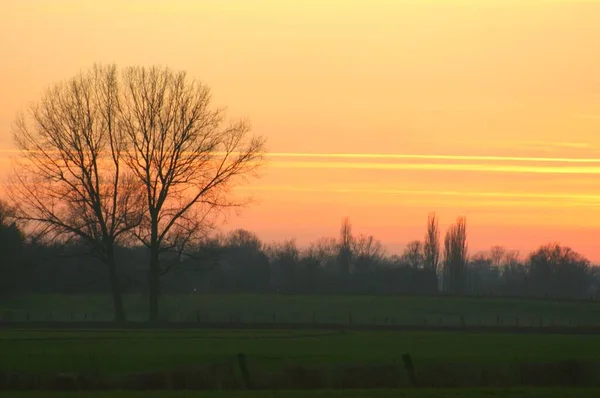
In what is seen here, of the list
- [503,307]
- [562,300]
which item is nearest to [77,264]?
[503,307]

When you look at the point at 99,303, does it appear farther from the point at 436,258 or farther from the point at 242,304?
the point at 436,258

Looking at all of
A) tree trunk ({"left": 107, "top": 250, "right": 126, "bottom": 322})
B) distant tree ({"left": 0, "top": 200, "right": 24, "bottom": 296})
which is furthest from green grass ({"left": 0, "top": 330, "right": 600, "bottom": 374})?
distant tree ({"left": 0, "top": 200, "right": 24, "bottom": 296})

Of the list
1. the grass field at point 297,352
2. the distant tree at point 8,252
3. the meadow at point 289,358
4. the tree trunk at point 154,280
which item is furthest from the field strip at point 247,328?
the distant tree at point 8,252

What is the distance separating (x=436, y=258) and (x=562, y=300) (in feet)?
163

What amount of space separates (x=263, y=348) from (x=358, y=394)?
54.2 ft

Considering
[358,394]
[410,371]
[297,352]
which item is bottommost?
[358,394]

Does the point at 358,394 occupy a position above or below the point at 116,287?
below

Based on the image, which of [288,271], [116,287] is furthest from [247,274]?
[116,287]

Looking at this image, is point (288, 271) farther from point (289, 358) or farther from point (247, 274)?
point (289, 358)

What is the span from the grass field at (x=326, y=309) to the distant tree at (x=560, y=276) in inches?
2608

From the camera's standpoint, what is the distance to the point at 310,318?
8381 cm

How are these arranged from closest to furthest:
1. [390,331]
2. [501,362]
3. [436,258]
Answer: [501,362], [390,331], [436,258]

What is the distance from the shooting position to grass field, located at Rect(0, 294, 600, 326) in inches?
3182

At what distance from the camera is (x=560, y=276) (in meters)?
169
